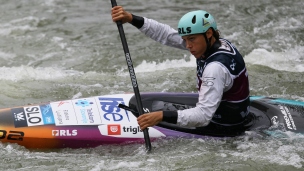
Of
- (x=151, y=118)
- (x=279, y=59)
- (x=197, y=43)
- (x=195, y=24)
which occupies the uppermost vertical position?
(x=195, y=24)

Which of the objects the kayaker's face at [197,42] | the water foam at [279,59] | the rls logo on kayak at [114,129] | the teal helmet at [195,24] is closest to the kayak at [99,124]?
the rls logo on kayak at [114,129]

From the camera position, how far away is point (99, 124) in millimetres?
5453

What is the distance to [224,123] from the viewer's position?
5.36 meters

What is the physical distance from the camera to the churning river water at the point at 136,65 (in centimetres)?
519

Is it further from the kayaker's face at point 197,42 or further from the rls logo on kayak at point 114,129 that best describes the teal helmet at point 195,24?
the rls logo on kayak at point 114,129

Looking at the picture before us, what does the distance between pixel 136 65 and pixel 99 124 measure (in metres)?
3.98

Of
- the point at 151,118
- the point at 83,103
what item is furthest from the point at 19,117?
the point at 151,118

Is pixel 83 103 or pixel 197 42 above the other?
pixel 197 42

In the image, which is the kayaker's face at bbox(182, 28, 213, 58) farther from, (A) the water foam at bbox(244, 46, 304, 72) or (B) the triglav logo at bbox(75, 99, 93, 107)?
(A) the water foam at bbox(244, 46, 304, 72)

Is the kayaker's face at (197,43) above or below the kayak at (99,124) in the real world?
above

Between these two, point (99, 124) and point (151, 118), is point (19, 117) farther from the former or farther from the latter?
point (151, 118)

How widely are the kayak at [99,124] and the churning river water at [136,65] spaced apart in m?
0.08

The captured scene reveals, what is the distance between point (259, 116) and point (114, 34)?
5.89m

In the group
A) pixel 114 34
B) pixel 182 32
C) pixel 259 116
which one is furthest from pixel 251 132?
pixel 114 34
